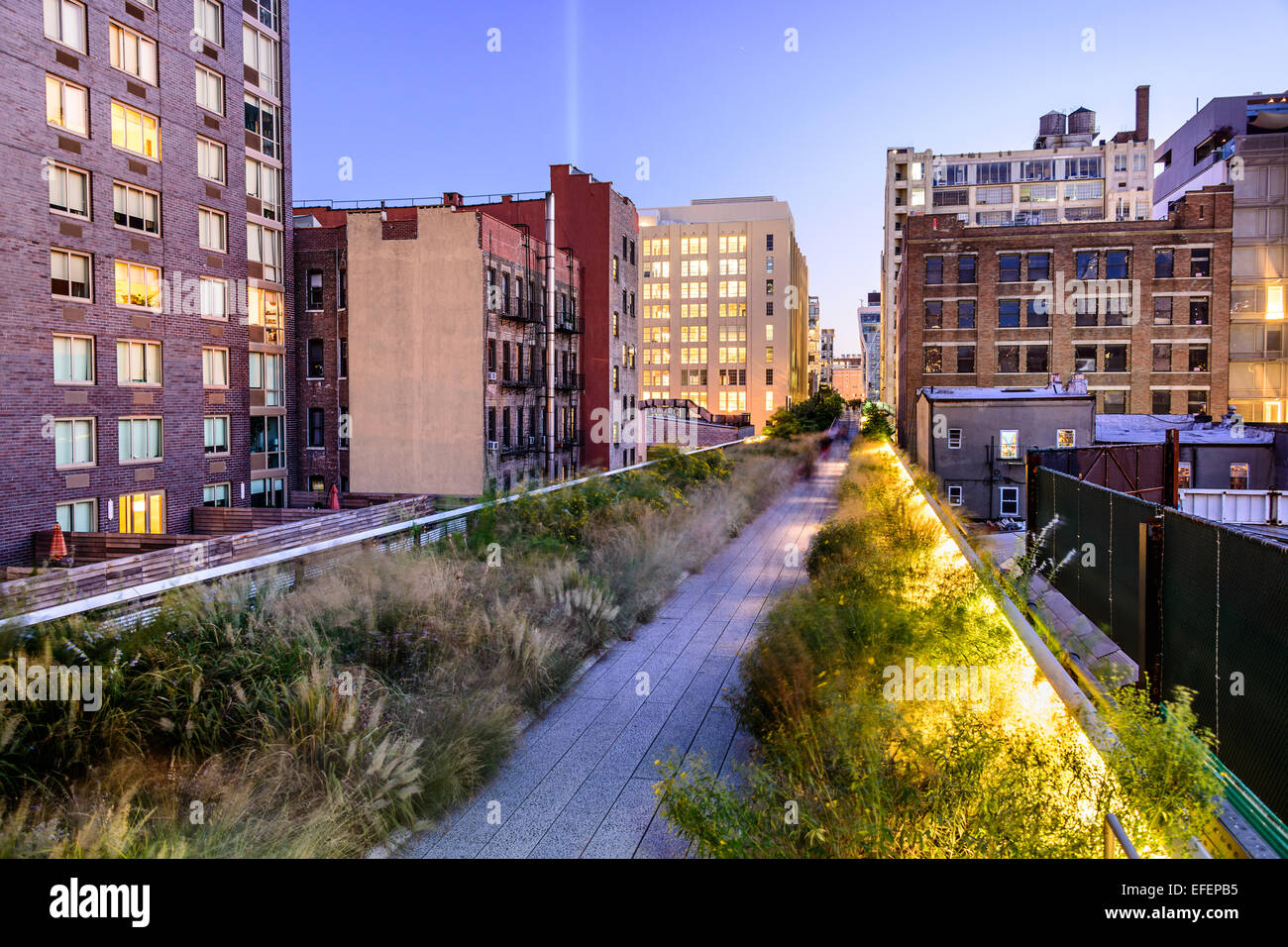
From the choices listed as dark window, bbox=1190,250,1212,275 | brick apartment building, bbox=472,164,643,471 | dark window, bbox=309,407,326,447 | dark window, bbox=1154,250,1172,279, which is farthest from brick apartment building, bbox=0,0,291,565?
dark window, bbox=1190,250,1212,275

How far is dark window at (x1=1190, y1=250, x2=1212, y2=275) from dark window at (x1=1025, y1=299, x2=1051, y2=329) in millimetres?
9543

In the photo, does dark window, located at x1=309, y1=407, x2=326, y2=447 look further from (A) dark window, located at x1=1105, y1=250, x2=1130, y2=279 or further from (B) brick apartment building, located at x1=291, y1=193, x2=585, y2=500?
(A) dark window, located at x1=1105, y1=250, x2=1130, y2=279

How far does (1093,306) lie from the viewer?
2333 inches

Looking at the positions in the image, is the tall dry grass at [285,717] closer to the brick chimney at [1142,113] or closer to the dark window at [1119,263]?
the dark window at [1119,263]

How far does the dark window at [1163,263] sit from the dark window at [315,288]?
174 feet

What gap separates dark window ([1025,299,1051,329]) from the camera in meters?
59.7

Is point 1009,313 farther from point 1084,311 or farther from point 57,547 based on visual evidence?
point 57,547

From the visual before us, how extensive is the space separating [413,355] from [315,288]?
626 cm

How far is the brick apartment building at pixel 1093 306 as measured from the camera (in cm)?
5831

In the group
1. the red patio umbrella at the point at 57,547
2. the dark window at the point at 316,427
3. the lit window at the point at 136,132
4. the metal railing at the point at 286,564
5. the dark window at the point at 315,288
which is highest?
the lit window at the point at 136,132

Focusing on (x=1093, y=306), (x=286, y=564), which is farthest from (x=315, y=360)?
(x=1093, y=306)

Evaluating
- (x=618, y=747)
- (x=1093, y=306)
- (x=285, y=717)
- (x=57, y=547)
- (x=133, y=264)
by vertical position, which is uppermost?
(x=1093, y=306)

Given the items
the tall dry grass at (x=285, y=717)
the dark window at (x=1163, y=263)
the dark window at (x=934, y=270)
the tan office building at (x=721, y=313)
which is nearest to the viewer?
the tall dry grass at (x=285, y=717)

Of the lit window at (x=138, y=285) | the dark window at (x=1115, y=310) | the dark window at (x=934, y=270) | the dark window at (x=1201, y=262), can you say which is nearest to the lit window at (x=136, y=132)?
the lit window at (x=138, y=285)
